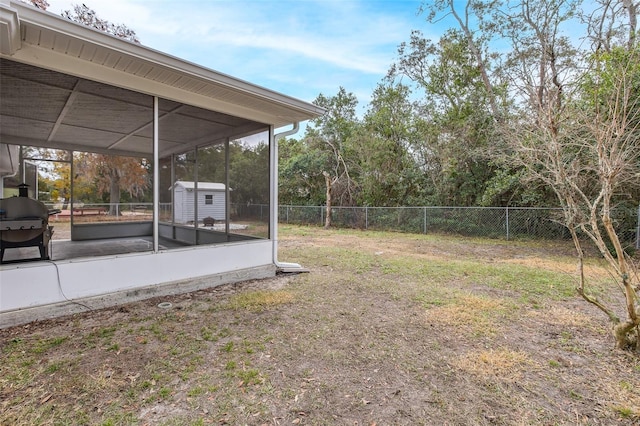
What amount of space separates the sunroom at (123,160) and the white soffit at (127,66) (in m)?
0.01

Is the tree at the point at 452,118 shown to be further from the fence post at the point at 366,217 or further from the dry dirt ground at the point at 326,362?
the dry dirt ground at the point at 326,362

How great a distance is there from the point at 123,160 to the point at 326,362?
6925 mm

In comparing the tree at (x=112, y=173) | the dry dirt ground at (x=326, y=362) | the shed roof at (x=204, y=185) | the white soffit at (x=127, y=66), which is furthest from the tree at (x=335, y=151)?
the dry dirt ground at (x=326, y=362)

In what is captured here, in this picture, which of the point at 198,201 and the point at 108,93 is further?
the point at 198,201

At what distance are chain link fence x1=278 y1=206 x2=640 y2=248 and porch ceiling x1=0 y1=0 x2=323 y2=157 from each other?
21.2ft

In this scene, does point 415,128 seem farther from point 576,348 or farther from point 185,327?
point 185,327

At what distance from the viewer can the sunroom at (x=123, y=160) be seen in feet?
9.30

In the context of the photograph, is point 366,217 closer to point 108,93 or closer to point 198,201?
point 198,201

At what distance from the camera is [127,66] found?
3109mm

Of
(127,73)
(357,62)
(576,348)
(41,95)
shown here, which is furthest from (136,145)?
(357,62)

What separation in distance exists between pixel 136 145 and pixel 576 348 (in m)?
7.32

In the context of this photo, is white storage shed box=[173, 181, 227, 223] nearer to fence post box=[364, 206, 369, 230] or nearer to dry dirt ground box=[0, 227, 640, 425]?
dry dirt ground box=[0, 227, 640, 425]

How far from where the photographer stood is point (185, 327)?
289cm

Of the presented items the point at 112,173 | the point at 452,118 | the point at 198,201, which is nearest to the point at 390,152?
the point at 452,118
